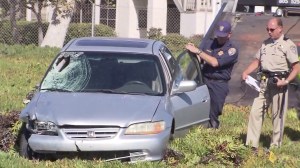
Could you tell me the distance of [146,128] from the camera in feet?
25.1

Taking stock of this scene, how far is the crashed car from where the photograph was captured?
295 inches

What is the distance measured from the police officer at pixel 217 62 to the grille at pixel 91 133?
2.55 m

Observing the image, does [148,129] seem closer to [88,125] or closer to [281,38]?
[88,125]

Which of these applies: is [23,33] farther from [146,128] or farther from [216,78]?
[146,128]

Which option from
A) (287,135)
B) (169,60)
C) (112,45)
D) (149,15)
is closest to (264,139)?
(287,135)

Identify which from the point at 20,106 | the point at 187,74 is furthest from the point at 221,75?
the point at 20,106

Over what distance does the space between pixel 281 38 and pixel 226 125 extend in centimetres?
257

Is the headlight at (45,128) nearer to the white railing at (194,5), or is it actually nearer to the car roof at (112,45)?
the car roof at (112,45)

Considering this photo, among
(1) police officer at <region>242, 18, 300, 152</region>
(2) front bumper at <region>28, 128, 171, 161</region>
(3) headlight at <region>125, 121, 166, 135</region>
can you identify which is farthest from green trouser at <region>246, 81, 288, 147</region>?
(2) front bumper at <region>28, 128, 171, 161</region>

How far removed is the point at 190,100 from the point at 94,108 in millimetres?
1592

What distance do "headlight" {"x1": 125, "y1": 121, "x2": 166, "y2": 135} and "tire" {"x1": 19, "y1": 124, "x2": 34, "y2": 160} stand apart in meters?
1.10

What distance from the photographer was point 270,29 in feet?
29.0

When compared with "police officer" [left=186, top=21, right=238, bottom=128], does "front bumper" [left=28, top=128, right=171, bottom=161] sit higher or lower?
lower

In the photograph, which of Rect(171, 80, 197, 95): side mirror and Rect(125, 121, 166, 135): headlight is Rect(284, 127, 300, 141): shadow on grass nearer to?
Rect(171, 80, 197, 95): side mirror
